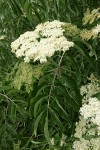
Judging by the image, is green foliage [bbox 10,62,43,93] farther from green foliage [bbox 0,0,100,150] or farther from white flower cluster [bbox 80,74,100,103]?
white flower cluster [bbox 80,74,100,103]

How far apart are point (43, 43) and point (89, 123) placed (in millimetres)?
580

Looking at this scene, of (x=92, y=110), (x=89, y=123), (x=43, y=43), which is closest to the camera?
(x=43, y=43)

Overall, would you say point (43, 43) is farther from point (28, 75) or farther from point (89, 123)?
point (89, 123)

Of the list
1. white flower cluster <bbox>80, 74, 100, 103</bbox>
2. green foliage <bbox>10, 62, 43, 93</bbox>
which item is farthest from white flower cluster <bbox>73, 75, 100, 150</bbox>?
green foliage <bbox>10, 62, 43, 93</bbox>

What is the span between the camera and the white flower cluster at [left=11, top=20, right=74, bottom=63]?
1.72 m

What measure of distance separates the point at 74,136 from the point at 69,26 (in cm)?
64

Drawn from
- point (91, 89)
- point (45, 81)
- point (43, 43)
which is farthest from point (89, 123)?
point (43, 43)

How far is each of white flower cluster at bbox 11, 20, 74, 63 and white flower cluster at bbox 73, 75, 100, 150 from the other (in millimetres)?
343

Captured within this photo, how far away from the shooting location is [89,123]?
210 centimetres

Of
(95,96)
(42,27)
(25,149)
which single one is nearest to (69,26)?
(42,27)

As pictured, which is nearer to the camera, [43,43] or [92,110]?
[43,43]

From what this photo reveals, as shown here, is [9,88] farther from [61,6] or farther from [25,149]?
[61,6]

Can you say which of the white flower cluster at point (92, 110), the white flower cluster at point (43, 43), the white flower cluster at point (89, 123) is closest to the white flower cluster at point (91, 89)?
the white flower cluster at point (89, 123)

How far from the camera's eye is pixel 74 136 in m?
2.17
